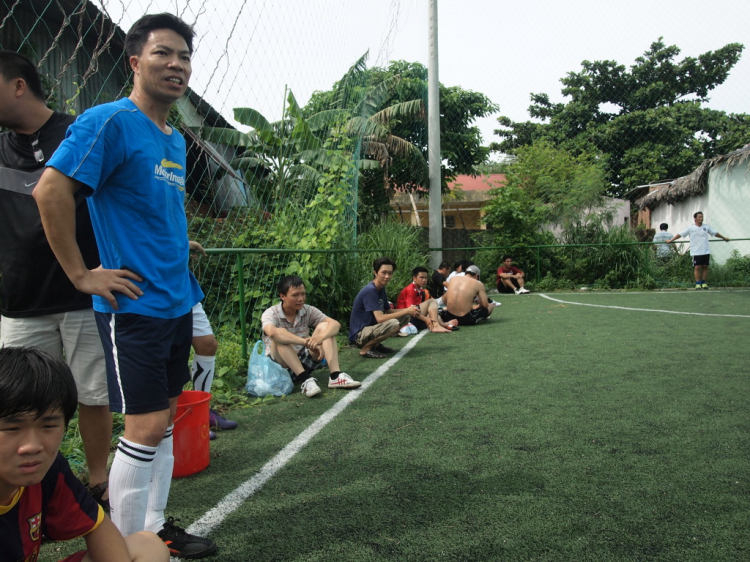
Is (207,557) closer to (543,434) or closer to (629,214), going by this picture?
(543,434)

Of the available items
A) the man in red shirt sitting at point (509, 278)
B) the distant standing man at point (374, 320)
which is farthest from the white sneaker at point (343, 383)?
the man in red shirt sitting at point (509, 278)

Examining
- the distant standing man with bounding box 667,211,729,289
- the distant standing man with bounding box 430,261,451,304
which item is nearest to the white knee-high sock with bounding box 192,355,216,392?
the distant standing man with bounding box 430,261,451,304

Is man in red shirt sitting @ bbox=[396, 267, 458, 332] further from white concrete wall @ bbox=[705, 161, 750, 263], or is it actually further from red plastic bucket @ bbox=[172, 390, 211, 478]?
white concrete wall @ bbox=[705, 161, 750, 263]

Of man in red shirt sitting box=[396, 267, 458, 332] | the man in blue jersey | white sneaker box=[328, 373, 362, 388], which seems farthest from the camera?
man in red shirt sitting box=[396, 267, 458, 332]

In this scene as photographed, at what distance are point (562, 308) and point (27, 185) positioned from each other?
9.75 m

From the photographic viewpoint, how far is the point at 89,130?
1.77 m

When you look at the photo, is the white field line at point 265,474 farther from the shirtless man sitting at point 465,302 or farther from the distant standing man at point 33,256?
the shirtless man sitting at point 465,302

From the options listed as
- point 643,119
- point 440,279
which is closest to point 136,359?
point 440,279

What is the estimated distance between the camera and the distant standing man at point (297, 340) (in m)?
4.77

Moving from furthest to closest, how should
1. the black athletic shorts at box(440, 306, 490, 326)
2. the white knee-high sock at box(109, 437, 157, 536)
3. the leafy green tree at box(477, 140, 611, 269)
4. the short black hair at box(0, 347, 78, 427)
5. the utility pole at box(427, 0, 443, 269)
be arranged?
the leafy green tree at box(477, 140, 611, 269) < the utility pole at box(427, 0, 443, 269) < the black athletic shorts at box(440, 306, 490, 326) < the white knee-high sock at box(109, 437, 157, 536) < the short black hair at box(0, 347, 78, 427)

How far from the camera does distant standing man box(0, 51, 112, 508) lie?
226 centimetres

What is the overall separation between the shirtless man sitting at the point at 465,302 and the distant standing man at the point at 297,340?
3875mm

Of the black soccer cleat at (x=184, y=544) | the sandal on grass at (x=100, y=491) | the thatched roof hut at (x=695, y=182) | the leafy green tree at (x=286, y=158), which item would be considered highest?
the thatched roof hut at (x=695, y=182)

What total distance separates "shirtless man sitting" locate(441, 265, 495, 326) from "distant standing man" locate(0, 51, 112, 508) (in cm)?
664
